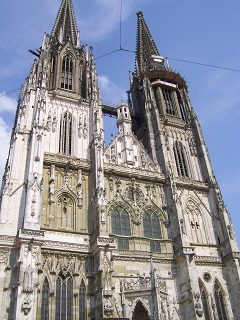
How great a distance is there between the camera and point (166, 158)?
2930cm

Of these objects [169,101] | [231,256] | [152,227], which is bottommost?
[231,256]

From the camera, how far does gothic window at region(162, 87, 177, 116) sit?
35719 mm

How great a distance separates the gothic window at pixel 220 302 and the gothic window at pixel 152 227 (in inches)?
189

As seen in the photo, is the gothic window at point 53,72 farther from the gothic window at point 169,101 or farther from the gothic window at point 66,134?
the gothic window at point 169,101

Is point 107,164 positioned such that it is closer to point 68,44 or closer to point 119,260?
point 119,260

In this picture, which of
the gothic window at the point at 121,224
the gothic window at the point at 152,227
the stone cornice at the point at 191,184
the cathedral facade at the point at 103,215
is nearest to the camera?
the cathedral facade at the point at 103,215

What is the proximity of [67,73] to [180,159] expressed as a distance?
13.9 metres

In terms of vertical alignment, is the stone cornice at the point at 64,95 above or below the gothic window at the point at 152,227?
above

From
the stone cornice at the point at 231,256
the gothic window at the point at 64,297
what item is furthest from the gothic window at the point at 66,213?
the stone cornice at the point at 231,256

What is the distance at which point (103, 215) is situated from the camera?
22.1m

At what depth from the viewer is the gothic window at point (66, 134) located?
27.2 metres

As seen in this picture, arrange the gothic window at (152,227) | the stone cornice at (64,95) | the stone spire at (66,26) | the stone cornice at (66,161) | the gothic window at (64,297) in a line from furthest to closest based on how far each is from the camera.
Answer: the stone spire at (66,26) → the stone cornice at (64,95) → the stone cornice at (66,161) → the gothic window at (152,227) → the gothic window at (64,297)

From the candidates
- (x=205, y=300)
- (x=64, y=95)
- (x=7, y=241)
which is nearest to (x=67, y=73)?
(x=64, y=95)

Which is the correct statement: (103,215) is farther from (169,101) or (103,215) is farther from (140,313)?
(169,101)
